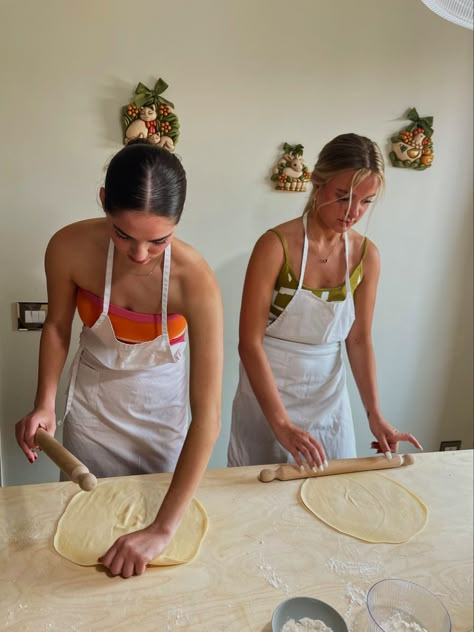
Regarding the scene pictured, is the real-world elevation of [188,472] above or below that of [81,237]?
below

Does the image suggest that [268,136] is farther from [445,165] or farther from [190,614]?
[190,614]

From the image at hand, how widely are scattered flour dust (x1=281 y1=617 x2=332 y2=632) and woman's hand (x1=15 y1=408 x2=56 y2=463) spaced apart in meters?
0.56

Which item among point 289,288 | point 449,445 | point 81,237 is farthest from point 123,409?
point 449,445

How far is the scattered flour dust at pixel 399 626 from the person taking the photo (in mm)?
779

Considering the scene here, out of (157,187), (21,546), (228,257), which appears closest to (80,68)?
(228,257)

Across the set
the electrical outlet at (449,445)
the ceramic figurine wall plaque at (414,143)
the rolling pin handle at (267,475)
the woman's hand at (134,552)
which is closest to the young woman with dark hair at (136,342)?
the woman's hand at (134,552)

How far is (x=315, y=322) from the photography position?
4.60ft

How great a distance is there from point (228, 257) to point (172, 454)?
764mm

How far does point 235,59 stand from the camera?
63.6 inches

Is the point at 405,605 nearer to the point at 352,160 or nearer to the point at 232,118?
the point at 352,160

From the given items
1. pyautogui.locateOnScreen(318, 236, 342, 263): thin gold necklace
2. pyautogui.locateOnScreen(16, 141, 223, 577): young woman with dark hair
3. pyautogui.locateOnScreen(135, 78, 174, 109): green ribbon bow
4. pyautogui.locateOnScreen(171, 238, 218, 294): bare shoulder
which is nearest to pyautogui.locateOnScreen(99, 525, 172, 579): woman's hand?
pyautogui.locateOnScreen(16, 141, 223, 577): young woman with dark hair

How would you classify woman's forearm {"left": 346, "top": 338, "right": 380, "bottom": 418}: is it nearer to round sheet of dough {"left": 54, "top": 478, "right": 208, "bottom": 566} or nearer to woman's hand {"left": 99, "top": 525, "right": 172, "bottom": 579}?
round sheet of dough {"left": 54, "top": 478, "right": 208, "bottom": 566}

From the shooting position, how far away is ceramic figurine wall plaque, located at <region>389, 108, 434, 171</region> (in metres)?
1.83

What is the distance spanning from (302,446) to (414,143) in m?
1.23
